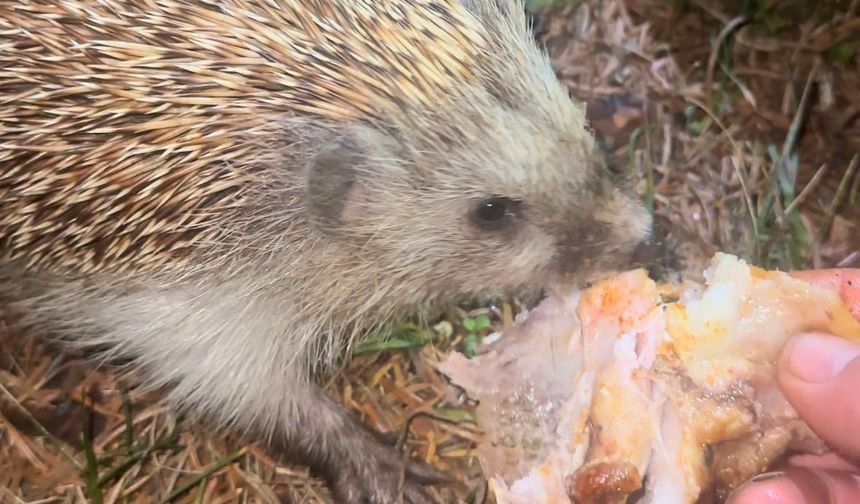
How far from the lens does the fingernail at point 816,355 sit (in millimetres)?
1143

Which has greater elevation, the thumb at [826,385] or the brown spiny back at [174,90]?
the brown spiny back at [174,90]

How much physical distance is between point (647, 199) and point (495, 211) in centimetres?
35

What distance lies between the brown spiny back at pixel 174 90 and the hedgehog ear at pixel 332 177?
0.14 feet

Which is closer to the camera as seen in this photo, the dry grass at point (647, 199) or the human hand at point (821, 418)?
the human hand at point (821, 418)

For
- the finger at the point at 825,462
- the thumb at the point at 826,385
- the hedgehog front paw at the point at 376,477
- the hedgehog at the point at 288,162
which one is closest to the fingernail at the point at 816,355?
the thumb at the point at 826,385

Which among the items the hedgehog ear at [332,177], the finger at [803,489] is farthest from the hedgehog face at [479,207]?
the finger at [803,489]

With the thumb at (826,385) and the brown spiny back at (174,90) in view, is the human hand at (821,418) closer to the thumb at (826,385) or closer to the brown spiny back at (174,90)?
the thumb at (826,385)

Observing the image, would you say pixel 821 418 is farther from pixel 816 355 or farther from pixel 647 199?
pixel 647 199

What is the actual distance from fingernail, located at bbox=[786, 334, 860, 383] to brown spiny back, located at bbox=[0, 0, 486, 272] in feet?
2.02

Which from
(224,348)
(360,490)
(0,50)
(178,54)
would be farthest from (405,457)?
(0,50)

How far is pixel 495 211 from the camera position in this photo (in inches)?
45.8

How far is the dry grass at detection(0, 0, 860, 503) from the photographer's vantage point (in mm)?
1354

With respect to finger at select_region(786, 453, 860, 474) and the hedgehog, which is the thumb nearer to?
finger at select_region(786, 453, 860, 474)

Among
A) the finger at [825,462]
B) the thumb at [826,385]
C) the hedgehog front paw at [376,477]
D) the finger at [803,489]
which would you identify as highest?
the thumb at [826,385]
